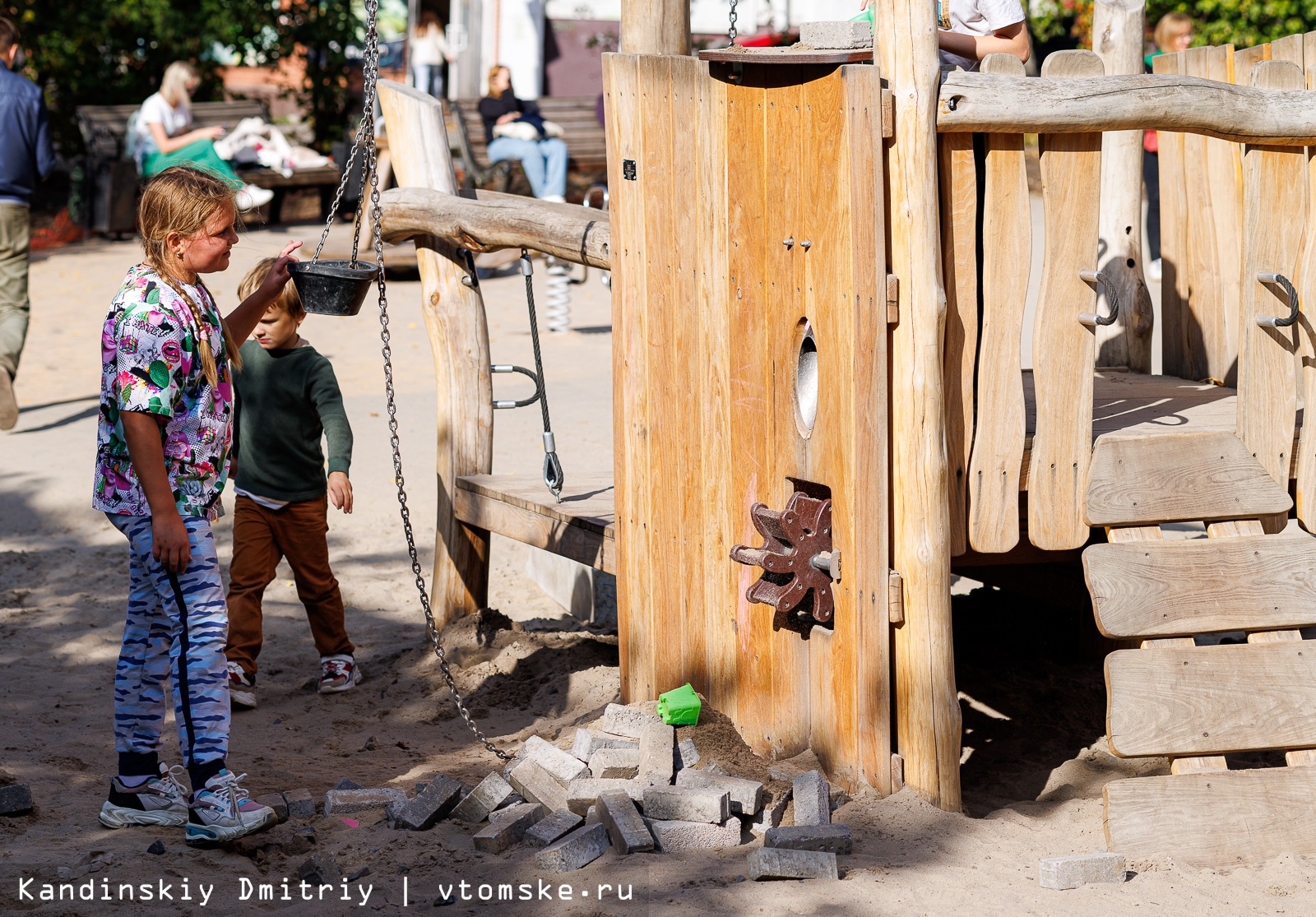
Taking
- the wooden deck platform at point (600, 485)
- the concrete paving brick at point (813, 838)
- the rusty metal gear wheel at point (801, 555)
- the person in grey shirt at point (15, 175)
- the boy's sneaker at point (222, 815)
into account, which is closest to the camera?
the concrete paving brick at point (813, 838)

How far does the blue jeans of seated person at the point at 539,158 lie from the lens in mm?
14547

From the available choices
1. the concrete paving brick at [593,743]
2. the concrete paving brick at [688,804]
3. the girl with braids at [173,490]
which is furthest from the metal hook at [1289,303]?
the girl with braids at [173,490]

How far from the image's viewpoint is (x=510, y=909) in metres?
3.12

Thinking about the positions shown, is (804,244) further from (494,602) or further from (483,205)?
(494,602)

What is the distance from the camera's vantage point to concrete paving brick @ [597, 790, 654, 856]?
134 inches

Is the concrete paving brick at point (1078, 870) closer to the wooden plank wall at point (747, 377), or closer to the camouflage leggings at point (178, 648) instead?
the wooden plank wall at point (747, 377)

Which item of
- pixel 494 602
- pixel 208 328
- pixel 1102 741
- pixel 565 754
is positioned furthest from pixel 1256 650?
pixel 494 602

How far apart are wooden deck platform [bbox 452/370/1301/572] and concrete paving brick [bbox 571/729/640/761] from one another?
2.69ft

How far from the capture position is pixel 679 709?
13.4 feet

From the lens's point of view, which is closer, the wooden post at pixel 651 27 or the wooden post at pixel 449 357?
the wooden post at pixel 651 27

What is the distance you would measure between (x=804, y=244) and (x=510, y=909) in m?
1.78

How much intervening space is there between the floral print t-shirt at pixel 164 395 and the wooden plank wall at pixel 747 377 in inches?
49.7

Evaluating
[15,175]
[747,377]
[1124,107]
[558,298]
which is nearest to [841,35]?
[1124,107]

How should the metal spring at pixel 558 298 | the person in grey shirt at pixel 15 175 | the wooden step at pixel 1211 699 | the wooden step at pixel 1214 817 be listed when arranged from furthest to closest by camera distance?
1. the metal spring at pixel 558 298
2. the person in grey shirt at pixel 15 175
3. the wooden step at pixel 1211 699
4. the wooden step at pixel 1214 817
